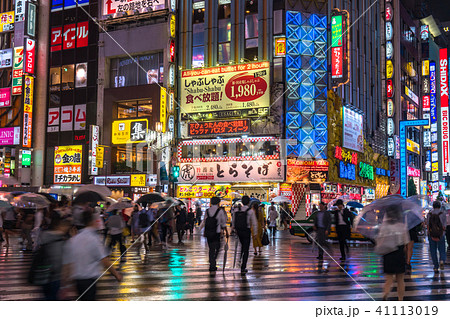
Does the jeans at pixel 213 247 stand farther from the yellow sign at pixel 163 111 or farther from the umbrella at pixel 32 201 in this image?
the yellow sign at pixel 163 111

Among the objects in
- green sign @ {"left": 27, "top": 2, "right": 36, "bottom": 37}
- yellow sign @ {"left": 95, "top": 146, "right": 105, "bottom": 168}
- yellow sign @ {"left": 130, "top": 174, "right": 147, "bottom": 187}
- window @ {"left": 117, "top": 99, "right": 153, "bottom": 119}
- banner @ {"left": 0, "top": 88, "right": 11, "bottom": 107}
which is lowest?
yellow sign @ {"left": 130, "top": 174, "right": 147, "bottom": 187}

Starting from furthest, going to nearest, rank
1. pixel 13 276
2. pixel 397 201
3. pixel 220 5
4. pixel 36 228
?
pixel 220 5 < pixel 36 228 < pixel 13 276 < pixel 397 201

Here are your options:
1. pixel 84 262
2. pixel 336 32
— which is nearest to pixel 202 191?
pixel 336 32

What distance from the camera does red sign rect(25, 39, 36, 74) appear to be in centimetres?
4403

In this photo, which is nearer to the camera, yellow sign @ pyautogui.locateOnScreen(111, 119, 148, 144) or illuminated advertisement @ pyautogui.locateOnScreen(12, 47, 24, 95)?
yellow sign @ pyautogui.locateOnScreen(111, 119, 148, 144)

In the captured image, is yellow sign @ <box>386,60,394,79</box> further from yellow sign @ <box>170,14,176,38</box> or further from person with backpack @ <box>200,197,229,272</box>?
person with backpack @ <box>200,197,229,272</box>

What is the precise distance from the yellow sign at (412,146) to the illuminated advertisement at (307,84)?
93.4 ft

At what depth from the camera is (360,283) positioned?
11094mm

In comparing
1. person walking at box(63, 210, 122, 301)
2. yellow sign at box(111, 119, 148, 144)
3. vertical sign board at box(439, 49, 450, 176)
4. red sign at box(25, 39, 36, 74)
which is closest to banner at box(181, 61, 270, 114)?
yellow sign at box(111, 119, 148, 144)

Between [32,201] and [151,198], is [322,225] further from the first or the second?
[32,201]

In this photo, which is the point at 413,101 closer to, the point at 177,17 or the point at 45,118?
the point at 177,17

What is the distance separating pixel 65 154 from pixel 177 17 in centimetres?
1491

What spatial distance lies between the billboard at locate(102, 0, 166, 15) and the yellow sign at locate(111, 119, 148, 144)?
9130 mm

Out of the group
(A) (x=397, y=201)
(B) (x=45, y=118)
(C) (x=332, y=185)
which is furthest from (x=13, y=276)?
(B) (x=45, y=118)
